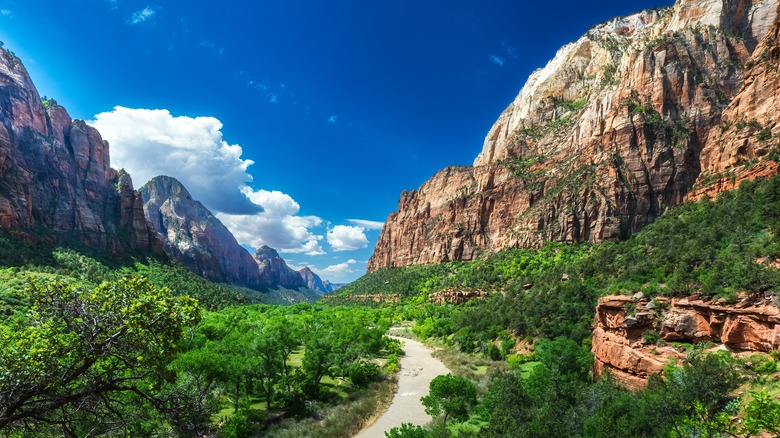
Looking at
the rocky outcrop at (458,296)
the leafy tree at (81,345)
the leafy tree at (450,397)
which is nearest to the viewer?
the leafy tree at (81,345)

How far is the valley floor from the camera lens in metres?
28.2

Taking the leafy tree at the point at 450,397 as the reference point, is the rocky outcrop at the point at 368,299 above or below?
above

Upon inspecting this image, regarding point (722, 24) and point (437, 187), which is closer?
point (722, 24)

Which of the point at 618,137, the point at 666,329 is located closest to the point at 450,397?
the point at 666,329

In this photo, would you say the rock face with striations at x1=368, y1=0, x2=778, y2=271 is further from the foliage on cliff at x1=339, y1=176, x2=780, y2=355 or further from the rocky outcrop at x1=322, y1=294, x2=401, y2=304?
the foliage on cliff at x1=339, y1=176, x2=780, y2=355

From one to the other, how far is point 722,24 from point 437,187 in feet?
364

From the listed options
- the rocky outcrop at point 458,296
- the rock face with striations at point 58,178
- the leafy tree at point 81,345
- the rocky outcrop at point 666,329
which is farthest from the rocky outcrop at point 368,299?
the leafy tree at point 81,345

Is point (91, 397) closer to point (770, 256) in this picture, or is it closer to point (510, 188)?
point (770, 256)

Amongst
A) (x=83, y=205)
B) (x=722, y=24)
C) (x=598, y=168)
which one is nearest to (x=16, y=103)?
(x=83, y=205)

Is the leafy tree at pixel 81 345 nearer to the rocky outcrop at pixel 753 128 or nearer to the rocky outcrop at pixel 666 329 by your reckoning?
the rocky outcrop at pixel 666 329

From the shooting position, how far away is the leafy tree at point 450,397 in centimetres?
2602

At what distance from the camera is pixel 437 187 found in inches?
6885

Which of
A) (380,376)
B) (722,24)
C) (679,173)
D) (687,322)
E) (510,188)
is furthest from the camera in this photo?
(510,188)

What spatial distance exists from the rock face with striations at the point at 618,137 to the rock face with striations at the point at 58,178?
117 meters
